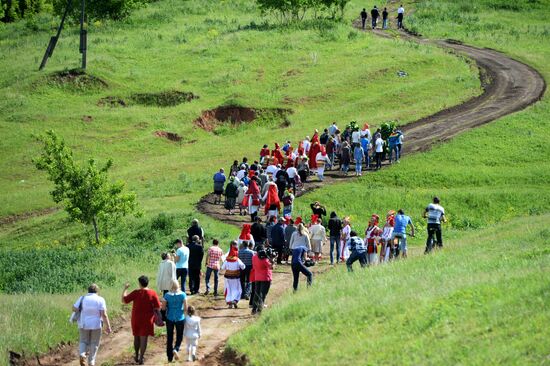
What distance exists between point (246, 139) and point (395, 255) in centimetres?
2834

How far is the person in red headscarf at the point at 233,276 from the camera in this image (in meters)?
26.0

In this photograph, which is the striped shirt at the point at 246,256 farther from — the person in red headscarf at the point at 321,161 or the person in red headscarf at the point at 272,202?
the person in red headscarf at the point at 321,161

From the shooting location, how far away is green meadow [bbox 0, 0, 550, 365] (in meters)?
20.9

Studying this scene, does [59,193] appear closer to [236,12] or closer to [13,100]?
[13,100]

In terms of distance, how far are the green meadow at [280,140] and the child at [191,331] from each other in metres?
0.90

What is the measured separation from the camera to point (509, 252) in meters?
26.2

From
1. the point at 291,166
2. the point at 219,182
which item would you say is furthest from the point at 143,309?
the point at 291,166

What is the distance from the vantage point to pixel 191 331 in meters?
21.3

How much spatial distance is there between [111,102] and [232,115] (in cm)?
868

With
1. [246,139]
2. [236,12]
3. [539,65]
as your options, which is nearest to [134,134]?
[246,139]

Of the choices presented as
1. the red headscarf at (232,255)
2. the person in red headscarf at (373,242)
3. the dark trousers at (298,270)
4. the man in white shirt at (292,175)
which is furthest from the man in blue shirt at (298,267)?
the man in white shirt at (292,175)

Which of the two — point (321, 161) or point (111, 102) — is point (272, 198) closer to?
point (321, 161)

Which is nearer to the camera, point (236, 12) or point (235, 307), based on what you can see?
point (235, 307)

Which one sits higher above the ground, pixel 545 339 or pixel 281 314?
pixel 545 339
